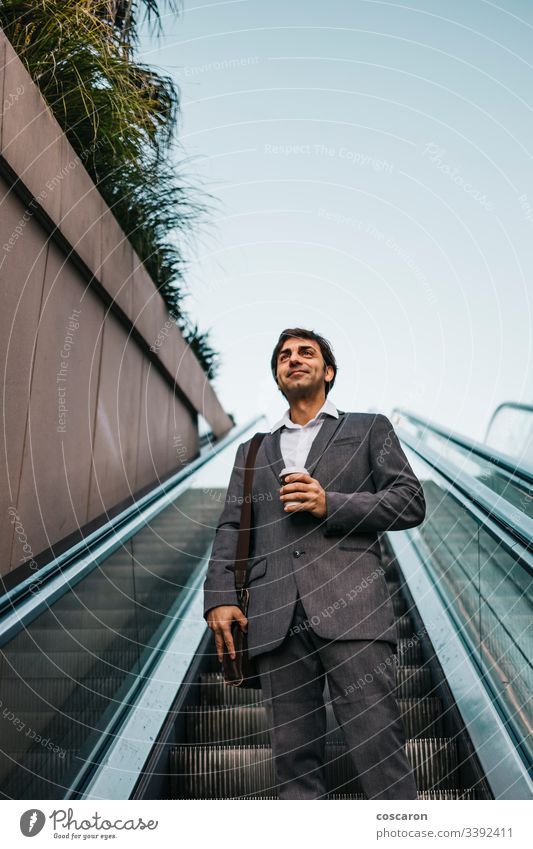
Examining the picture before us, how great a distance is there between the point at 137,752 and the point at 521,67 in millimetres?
2780

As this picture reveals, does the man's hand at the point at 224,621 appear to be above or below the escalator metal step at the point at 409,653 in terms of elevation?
above

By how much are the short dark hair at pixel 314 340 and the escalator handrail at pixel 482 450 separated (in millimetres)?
Result: 1039

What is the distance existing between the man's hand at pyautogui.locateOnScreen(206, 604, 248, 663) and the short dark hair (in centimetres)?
61

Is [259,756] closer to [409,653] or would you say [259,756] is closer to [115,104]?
[409,653]

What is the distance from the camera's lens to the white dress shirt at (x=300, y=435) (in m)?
2.16

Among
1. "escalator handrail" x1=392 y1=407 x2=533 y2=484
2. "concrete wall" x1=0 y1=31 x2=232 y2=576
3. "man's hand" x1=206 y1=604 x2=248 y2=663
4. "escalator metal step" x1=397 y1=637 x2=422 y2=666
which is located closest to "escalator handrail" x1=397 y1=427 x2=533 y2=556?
"escalator handrail" x1=392 y1=407 x2=533 y2=484

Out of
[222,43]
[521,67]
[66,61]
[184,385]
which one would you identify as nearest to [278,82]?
[222,43]

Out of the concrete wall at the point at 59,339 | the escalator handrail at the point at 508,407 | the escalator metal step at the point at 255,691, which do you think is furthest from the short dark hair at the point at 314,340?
the escalator handrail at the point at 508,407

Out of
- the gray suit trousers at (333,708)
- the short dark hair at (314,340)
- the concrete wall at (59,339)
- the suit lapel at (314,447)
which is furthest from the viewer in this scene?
the concrete wall at (59,339)

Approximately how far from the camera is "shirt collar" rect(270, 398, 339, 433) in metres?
2.18

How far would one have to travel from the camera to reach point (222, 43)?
357 centimetres

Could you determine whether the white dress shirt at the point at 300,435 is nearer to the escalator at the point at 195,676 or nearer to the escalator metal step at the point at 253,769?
the escalator at the point at 195,676

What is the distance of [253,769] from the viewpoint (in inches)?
108

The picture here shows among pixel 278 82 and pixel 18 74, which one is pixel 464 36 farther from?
pixel 18 74
